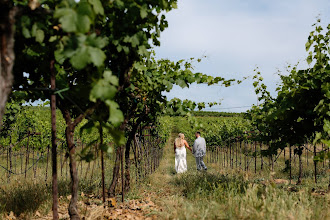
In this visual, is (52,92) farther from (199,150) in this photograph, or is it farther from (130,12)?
(199,150)

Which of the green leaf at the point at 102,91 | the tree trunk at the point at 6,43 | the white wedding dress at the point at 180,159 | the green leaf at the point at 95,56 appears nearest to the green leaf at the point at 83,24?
the green leaf at the point at 95,56

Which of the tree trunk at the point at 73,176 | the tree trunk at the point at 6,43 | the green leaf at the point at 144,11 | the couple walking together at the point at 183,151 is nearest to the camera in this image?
the tree trunk at the point at 6,43

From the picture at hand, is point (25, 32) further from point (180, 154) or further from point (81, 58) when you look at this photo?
point (180, 154)

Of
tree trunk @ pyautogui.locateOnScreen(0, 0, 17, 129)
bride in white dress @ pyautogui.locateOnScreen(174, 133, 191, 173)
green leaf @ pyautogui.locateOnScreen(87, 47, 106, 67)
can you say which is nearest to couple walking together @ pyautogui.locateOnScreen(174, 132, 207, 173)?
bride in white dress @ pyautogui.locateOnScreen(174, 133, 191, 173)

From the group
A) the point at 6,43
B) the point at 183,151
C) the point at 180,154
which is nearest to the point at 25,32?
the point at 6,43

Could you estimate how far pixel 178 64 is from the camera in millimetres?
5402

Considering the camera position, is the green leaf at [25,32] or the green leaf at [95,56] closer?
the green leaf at [95,56]

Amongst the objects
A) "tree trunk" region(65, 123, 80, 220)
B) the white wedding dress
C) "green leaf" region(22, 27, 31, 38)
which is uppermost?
"green leaf" region(22, 27, 31, 38)

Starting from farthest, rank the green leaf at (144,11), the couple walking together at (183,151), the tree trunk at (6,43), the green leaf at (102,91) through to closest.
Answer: the couple walking together at (183,151) < the green leaf at (144,11) < the tree trunk at (6,43) < the green leaf at (102,91)

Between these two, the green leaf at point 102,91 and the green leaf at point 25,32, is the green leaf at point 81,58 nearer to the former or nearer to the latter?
the green leaf at point 102,91

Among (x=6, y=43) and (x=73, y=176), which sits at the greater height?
(x=6, y=43)

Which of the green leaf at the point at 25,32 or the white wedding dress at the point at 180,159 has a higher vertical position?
the green leaf at the point at 25,32

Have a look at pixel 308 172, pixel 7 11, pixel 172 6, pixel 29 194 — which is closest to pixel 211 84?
pixel 172 6

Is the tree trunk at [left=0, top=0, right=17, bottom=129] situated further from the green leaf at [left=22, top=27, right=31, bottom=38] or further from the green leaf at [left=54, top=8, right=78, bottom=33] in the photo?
the green leaf at [left=54, top=8, right=78, bottom=33]
